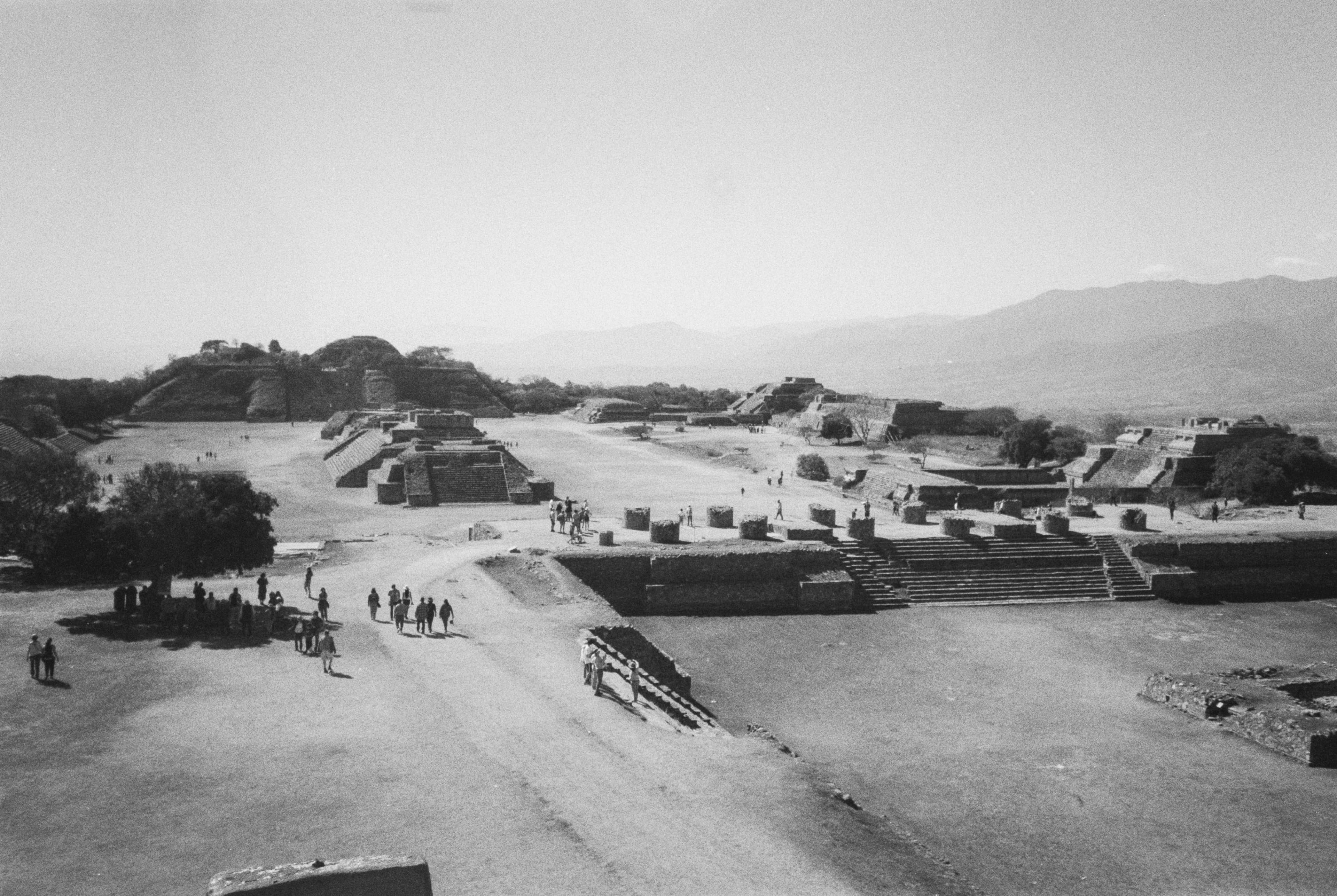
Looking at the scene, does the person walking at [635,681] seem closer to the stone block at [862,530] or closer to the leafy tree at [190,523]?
the leafy tree at [190,523]

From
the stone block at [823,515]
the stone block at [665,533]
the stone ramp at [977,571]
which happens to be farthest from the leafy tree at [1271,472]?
the stone block at [665,533]

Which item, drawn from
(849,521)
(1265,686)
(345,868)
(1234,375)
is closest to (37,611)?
(345,868)

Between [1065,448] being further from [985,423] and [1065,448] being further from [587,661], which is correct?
[587,661]

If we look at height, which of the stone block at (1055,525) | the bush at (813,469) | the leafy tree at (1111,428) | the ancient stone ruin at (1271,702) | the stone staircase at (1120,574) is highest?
the leafy tree at (1111,428)

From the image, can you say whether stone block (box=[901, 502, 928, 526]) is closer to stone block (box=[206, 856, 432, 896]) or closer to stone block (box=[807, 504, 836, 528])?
stone block (box=[807, 504, 836, 528])

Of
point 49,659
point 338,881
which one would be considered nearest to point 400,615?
point 49,659

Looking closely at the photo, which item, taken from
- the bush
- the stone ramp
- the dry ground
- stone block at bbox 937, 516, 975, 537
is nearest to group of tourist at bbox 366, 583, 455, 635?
the dry ground
